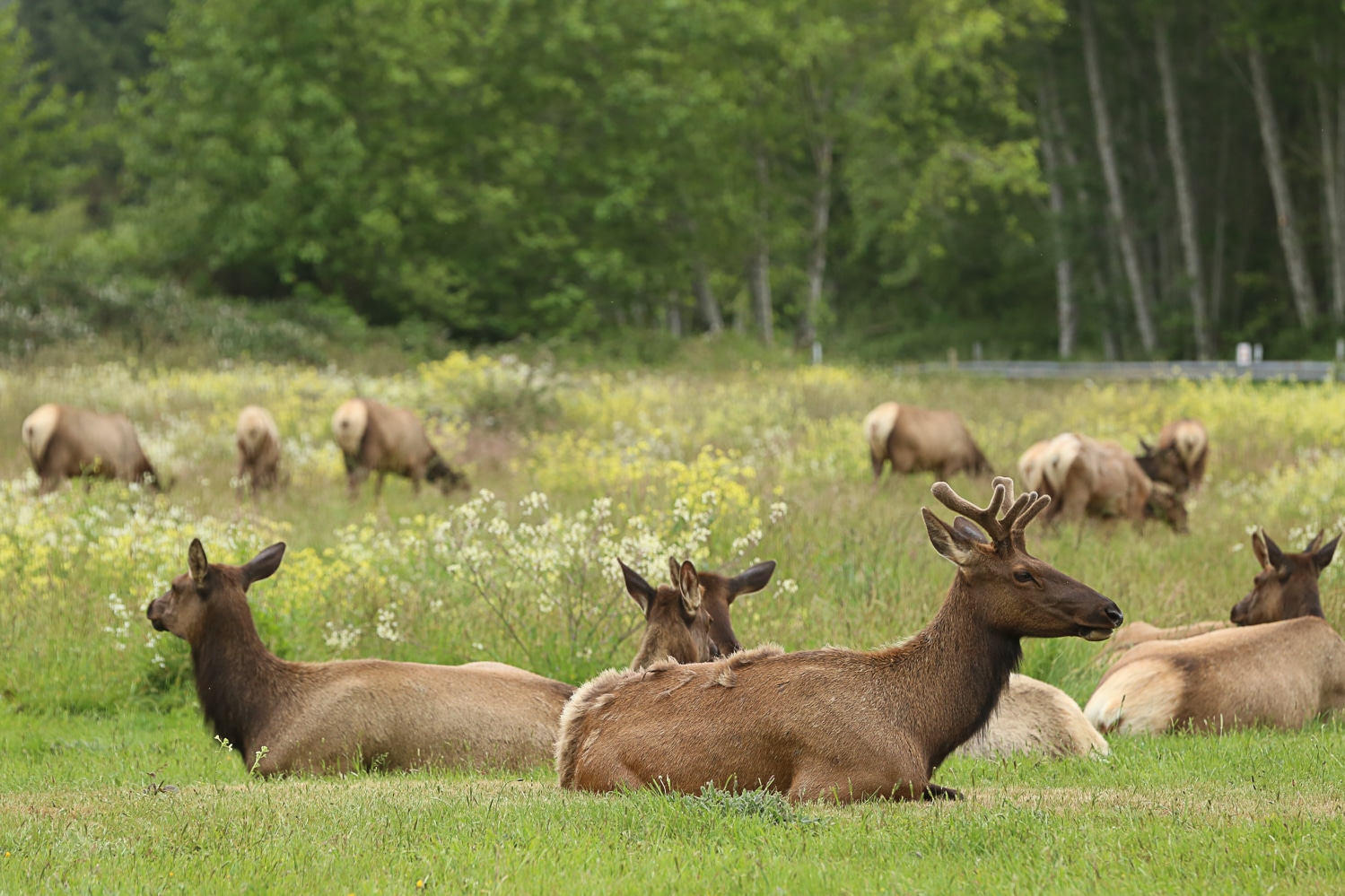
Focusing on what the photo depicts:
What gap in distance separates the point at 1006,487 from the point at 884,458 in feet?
41.9

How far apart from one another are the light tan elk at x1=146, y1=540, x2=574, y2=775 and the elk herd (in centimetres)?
1

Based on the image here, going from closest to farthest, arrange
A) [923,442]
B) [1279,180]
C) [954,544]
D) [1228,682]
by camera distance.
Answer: [954,544] → [1228,682] → [923,442] → [1279,180]

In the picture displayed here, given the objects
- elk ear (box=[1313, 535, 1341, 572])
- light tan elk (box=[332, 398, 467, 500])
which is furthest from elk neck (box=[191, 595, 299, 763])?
light tan elk (box=[332, 398, 467, 500])

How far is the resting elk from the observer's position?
735 centimetres

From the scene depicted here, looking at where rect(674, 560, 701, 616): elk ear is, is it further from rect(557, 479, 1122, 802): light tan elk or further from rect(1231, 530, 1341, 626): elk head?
rect(1231, 530, 1341, 626): elk head

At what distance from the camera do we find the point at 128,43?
2581 inches

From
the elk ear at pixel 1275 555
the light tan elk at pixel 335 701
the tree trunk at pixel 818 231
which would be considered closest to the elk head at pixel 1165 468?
the elk ear at pixel 1275 555

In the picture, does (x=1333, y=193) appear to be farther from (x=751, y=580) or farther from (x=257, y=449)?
(x=751, y=580)

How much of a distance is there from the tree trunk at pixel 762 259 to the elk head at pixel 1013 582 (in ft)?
115

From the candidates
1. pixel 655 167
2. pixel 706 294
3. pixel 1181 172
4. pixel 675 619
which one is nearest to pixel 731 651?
pixel 675 619

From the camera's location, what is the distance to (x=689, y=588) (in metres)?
7.24

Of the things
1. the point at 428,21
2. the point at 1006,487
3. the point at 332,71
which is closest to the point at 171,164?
the point at 332,71

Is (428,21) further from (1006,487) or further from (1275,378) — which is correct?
(1006,487)

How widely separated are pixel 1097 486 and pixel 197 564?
10.1 metres
